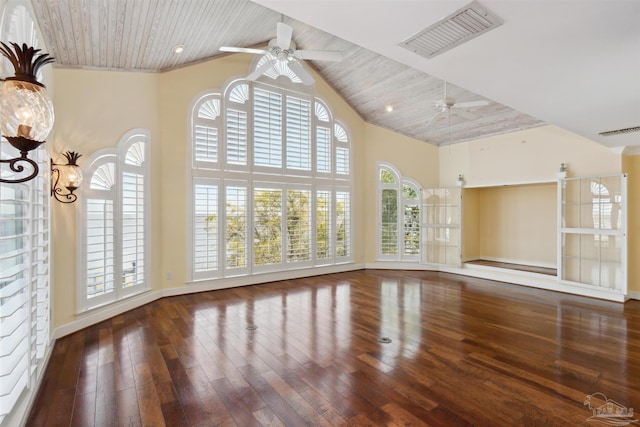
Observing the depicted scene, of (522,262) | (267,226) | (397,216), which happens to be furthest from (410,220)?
(267,226)

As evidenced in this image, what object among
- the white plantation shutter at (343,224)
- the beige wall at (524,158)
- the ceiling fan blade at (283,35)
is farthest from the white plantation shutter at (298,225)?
the beige wall at (524,158)

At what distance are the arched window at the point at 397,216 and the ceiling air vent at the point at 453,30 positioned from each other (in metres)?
5.80

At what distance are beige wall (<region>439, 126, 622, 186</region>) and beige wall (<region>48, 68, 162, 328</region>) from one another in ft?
22.5

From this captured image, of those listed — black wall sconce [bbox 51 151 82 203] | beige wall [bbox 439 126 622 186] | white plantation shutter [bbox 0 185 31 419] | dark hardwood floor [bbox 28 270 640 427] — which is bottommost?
dark hardwood floor [bbox 28 270 640 427]

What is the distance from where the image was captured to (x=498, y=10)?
1850mm

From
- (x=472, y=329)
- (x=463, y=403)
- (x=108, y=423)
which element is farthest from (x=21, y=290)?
(x=472, y=329)

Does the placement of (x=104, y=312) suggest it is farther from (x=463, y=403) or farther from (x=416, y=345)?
(x=463, y=403)

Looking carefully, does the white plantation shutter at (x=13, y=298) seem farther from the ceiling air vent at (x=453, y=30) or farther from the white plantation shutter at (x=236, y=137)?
the white plantation shutter at (x=236, y=137)

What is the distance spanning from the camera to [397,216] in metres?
8.09

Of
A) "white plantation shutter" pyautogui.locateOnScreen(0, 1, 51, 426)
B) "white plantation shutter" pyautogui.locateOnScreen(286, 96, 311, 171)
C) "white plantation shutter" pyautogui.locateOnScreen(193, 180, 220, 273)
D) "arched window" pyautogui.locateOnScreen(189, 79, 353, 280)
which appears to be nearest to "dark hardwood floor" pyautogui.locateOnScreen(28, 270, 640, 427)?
"white plantation shutter" pyautogui.locateOnScreen(0, 1, 51, 426)

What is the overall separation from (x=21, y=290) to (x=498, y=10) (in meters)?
3.52

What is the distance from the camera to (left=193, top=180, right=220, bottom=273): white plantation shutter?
5.73 m

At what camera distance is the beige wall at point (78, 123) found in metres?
3.76

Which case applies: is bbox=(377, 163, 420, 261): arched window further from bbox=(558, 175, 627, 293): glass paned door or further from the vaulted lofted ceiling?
bbox=(558, 175, 627, 293): glass paned door
